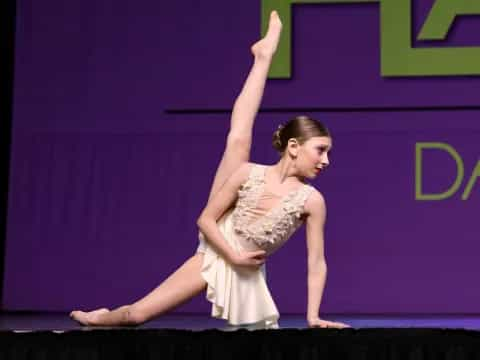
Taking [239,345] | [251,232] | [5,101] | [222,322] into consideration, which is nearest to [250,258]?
[251,232]

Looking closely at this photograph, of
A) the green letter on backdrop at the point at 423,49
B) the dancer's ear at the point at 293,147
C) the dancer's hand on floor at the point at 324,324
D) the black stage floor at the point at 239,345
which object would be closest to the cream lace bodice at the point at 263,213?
the dancer's ear at the point at 293,147

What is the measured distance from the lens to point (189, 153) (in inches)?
199

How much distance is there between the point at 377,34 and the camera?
5.02m

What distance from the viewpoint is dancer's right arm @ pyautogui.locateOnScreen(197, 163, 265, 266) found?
2648 millimetres

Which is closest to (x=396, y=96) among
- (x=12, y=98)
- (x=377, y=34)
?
(x=377, y=34)

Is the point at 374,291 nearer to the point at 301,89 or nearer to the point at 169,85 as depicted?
the point at 301,89

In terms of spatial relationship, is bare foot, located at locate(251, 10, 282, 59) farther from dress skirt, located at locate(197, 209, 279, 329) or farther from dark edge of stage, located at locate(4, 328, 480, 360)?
dark edge of stage, located at locate(4, 328, 480, 360)

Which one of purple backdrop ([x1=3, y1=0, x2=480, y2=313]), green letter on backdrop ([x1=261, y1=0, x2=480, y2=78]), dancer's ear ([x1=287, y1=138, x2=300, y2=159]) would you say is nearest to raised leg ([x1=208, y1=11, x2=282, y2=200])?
dancer's ear ([x1=287, y1=138, x2=300, y2=159])

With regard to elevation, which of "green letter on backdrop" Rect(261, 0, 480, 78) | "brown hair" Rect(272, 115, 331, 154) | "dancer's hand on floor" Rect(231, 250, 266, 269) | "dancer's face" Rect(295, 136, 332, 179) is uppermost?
"green letter on backdrop" Rect(261, 0, 480, 78)

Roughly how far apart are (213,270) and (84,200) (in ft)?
8.06

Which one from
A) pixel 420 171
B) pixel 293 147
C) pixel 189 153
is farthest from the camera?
pixel 189 153

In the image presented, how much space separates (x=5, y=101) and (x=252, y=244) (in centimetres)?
294

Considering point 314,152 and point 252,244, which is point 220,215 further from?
point 314,152

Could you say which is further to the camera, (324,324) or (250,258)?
(250,258)
